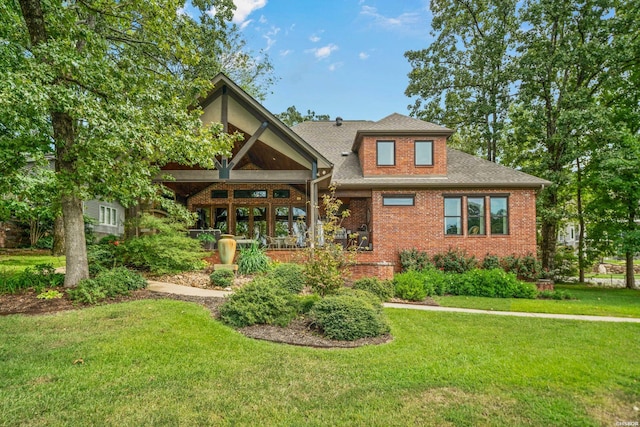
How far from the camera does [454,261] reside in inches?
563

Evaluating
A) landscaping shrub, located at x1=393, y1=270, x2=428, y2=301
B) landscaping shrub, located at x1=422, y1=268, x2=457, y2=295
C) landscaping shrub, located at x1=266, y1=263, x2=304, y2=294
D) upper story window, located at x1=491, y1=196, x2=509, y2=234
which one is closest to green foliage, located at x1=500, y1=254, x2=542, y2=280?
upper story window, located at x1=491, y1=196, x2=509, y2=234

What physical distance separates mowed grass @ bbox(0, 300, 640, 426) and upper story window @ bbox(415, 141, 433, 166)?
1012cm

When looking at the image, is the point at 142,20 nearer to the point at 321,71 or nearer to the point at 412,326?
the point at 412,326

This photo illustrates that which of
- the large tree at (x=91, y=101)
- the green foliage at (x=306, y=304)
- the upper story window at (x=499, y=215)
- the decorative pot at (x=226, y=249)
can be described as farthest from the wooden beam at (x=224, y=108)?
the upper story window at (x=499, y=215)

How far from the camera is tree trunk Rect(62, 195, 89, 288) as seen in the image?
26.9ft

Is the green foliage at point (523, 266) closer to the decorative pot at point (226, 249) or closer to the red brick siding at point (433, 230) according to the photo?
the red brick siding at point (433, 230)

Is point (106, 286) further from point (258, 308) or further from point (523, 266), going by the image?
point (523, 266)

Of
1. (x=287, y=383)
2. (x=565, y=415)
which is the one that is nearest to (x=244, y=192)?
(x=287, y=383)

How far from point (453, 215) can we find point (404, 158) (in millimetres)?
3047

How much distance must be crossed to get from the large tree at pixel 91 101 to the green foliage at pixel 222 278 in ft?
9.11

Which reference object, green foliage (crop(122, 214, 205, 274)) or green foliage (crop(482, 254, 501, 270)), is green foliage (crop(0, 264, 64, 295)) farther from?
green foliage (crop(482, 254, 501, 270))

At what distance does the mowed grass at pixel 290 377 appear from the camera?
3434 mm

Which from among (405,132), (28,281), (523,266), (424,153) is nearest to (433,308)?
(523,266)

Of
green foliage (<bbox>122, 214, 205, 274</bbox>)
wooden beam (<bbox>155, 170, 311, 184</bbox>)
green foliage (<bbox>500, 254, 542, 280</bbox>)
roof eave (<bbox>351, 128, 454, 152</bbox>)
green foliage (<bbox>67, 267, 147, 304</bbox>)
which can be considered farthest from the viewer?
roof eave (<bbox>351, 128, 454, 152</bbox>)
